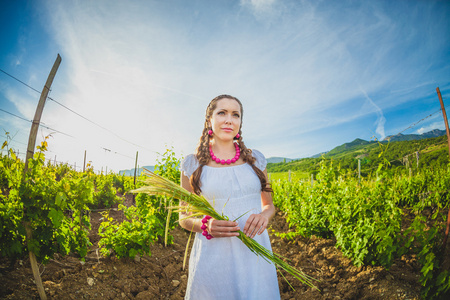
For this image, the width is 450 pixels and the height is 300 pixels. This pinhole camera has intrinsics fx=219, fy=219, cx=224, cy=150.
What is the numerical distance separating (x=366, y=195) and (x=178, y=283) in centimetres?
344

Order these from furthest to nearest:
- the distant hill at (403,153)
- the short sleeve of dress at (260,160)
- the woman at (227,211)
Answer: the distant hill at (403,153)
the short sleeve of dress at (260,160)
the woman at (227,211)

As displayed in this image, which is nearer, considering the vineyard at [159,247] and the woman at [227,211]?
the woman at [227,211]

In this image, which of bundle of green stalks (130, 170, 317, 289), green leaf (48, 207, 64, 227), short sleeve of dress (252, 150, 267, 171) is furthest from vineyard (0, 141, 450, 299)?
short sleeve of dress (252, 150, 267, 171)

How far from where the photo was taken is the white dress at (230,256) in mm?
1399

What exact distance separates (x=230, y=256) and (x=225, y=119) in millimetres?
964

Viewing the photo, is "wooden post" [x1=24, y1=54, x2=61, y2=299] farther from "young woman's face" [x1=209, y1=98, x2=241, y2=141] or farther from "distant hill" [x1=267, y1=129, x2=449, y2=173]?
"distant hill" [x1=267, y1=129, x2=449, y2=173]

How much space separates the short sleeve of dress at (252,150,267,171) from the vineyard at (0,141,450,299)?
85 centimetres

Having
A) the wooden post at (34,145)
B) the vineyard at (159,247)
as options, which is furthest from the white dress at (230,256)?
the wooden post at (34,145)

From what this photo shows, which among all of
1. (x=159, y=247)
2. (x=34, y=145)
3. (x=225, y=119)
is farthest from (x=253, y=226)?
(x=159, y=247)

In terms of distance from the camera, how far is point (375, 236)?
3031 mm

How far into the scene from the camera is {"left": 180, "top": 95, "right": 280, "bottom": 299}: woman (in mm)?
1390

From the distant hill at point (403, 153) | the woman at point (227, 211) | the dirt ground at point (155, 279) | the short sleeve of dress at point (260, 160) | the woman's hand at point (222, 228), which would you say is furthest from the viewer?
the distant hill at point (403, 153)

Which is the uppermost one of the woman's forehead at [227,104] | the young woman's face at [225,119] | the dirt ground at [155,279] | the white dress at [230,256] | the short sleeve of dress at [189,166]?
the woman's forehead at [227,104]

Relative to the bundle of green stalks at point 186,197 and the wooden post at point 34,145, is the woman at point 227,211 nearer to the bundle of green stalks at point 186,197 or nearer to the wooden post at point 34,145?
the bundle of green stalks at point 186,197
